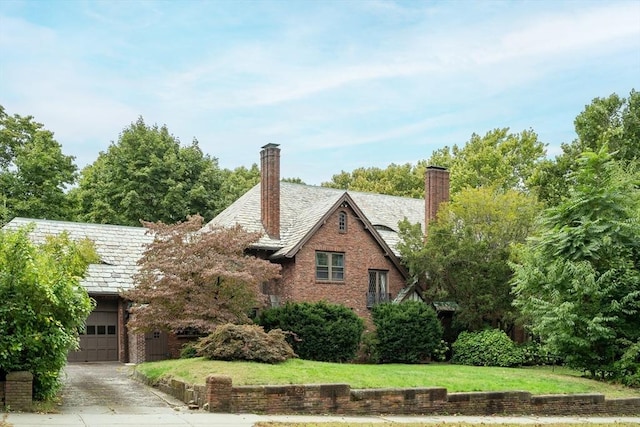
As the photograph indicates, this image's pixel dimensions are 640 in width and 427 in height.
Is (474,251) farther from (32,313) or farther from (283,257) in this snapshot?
(32,313)

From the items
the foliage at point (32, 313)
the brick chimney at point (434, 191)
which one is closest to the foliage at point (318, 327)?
the brick chimney at point (434, 191)

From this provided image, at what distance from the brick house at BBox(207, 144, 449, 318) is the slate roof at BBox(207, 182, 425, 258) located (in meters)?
0.05

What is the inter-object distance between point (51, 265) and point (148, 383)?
5863 millimetres

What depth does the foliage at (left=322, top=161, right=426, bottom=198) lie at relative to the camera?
2689 inches

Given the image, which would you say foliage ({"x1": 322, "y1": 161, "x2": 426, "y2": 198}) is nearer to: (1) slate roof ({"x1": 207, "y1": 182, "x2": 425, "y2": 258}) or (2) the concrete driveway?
(1) slate roof ({"x1": 207, "y1": 182, "x2": 425, "y2": 258})

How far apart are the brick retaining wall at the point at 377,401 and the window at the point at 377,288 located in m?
15.6

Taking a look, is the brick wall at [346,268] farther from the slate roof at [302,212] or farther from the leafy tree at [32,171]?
the leafy tree at [32,171]

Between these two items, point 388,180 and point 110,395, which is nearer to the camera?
point 110,395

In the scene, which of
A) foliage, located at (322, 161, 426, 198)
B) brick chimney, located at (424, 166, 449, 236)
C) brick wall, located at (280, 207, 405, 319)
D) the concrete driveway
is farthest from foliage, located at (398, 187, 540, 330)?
foliage, located at (322, 161, 426, 198)

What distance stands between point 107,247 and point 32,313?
676 inches

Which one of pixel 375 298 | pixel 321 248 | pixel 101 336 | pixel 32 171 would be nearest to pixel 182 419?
pixel 101 336

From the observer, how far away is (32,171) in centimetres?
4491

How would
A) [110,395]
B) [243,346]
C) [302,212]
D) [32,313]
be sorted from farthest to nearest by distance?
[302,212] < [243,346] < [110,395] < [32,313]

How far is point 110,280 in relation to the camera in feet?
98.0
